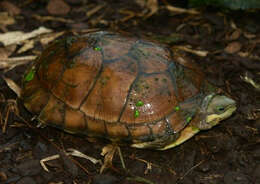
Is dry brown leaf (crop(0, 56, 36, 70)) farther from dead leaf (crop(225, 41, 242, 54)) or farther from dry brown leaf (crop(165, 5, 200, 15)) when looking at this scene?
dead leaf (crop(225, 41, 242, 54))

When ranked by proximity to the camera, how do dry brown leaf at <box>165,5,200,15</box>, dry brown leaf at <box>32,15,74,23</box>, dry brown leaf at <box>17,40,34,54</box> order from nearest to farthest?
dry brown leaf at <box>17,40,34,54</box>, dry brown leaf at <box>32,15,74,23</box>, dry brown leaf at <box>165,5,200,15</box>

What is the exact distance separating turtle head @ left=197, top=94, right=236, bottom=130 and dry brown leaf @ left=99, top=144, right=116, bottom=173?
80cm

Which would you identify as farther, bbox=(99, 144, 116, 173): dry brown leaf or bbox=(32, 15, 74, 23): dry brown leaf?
bbox=(32, 15, 74, 23): dry brown leaf

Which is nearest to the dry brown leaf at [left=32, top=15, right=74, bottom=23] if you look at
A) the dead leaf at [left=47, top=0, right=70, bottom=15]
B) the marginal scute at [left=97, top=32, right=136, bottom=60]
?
the dead leaf at [left=47, top=0, right=70, bottom=15]

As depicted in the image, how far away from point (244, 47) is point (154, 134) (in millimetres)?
2097

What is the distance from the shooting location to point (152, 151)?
328 centimetres

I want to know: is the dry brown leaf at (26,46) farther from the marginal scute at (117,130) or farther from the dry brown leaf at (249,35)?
the dry brown leaf at (249,35)

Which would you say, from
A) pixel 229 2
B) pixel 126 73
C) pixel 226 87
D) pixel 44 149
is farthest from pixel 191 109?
pixel 229 2

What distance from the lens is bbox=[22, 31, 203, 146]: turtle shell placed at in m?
3.01

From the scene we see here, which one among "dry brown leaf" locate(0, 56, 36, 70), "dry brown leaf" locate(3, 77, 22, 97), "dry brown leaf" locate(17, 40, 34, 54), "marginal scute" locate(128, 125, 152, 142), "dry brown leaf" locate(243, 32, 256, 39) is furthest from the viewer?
"dry brown leaf" locate(243, 32, 256, 39)

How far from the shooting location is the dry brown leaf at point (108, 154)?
3142mm

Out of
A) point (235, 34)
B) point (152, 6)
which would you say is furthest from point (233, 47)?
point (152, 6)

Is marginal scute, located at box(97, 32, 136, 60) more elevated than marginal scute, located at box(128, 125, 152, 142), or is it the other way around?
marginal scute, located at box(97, 32, 136, 60)

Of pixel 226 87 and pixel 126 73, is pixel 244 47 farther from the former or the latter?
pixel 126 73
